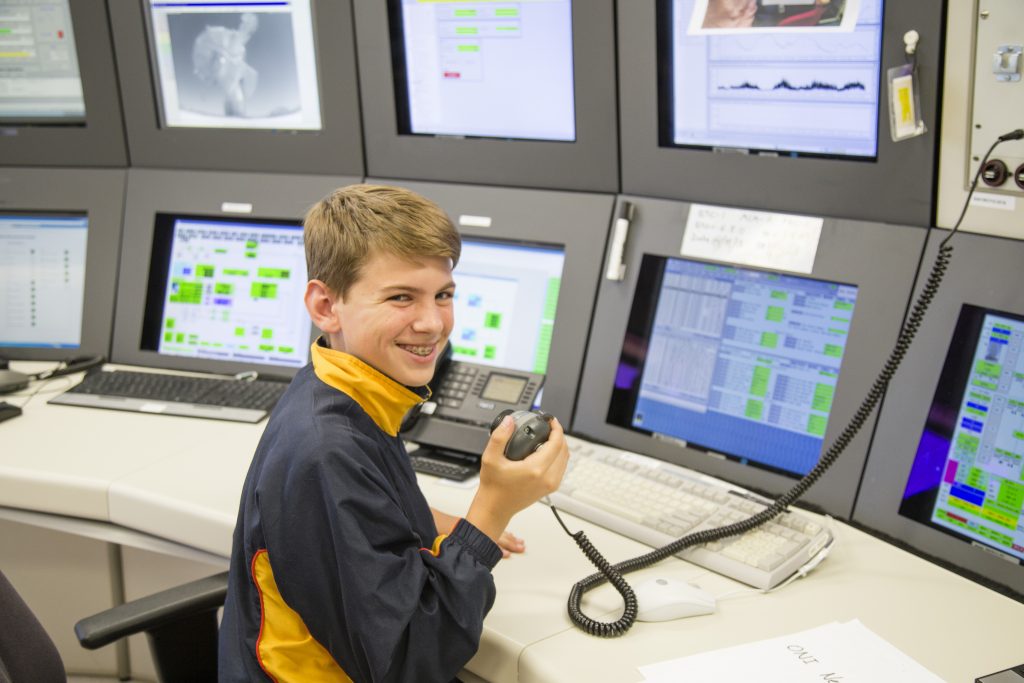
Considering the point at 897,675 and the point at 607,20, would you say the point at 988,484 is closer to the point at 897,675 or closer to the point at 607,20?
the point at 897,675

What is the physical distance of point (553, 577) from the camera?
1.29 meters

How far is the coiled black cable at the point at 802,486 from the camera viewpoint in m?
1.23

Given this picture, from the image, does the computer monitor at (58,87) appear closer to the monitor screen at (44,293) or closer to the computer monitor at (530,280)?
the monitor screen at (44,293)

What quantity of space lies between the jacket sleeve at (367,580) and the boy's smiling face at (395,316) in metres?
0.13

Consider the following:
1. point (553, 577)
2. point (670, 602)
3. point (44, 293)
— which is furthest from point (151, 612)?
point (44, 293)

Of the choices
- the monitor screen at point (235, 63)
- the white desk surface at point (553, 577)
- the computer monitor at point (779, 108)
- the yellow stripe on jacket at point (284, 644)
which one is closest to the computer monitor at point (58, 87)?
the monitor screen at point (235, 63)

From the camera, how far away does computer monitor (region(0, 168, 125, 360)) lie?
7.09 ft

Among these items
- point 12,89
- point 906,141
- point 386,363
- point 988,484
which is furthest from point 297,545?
point 12,89

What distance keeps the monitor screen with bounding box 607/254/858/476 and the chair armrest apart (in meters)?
0.73

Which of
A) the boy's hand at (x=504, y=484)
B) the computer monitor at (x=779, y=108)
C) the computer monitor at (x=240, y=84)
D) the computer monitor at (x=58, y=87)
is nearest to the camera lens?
the boy's hand at (x=504, y=484)

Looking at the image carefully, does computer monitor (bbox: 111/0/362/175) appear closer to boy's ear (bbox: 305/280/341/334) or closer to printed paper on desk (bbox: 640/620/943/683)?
boy's ear (bbox: 305/280/341/334)

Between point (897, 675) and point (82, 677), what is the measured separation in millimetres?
1835

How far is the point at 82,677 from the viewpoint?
222cm

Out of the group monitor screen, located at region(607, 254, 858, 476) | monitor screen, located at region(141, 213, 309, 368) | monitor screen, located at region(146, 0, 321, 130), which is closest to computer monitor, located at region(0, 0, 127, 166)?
monitor screen, located at region(146, 0, 321, 130)
